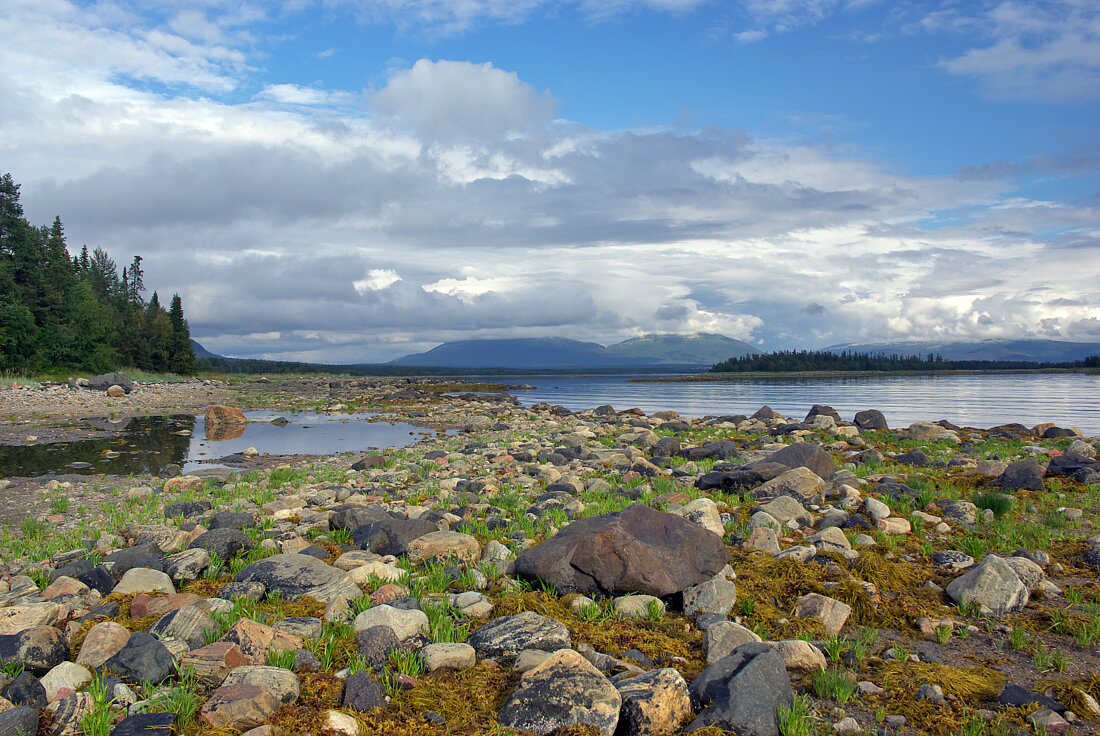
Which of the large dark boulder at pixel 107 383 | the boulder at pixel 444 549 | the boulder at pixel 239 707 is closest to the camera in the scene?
the boulder at pixel 239 707

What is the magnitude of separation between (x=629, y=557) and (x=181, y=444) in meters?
24.7

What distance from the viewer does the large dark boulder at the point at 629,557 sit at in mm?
6516

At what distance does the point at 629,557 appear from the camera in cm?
656

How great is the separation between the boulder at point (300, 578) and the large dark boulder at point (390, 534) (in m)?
1.40

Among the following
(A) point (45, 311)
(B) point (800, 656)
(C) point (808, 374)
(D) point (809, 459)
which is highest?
(A) point (45, 311)

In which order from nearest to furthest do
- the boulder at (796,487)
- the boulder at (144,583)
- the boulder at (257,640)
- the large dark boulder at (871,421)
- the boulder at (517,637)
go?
the boulder at (257,640)
the boulder at (517,637)
the boulder at (144,583)
the boulder at (796,487)
the large dark boulder at (871,421)

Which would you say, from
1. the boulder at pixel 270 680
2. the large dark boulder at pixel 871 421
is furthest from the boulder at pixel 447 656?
the large dark boulder at pixel 871 421

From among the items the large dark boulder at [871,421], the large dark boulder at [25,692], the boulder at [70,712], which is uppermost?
the large dark boulder at [25,692]

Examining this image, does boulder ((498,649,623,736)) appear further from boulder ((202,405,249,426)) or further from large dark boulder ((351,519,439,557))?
boulder ((202,405,249,426))

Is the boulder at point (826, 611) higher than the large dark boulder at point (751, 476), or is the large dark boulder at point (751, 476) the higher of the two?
the large dark boulder at point (751, 476)

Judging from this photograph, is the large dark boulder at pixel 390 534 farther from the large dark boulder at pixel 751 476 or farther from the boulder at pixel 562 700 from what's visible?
the large dark boulder at pixel 751 476

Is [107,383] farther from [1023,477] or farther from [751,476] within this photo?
[1023,477]

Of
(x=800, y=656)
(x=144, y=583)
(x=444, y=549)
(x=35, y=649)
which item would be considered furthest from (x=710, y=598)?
(x=144, y=583)

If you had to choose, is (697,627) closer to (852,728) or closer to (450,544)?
(852,728)
